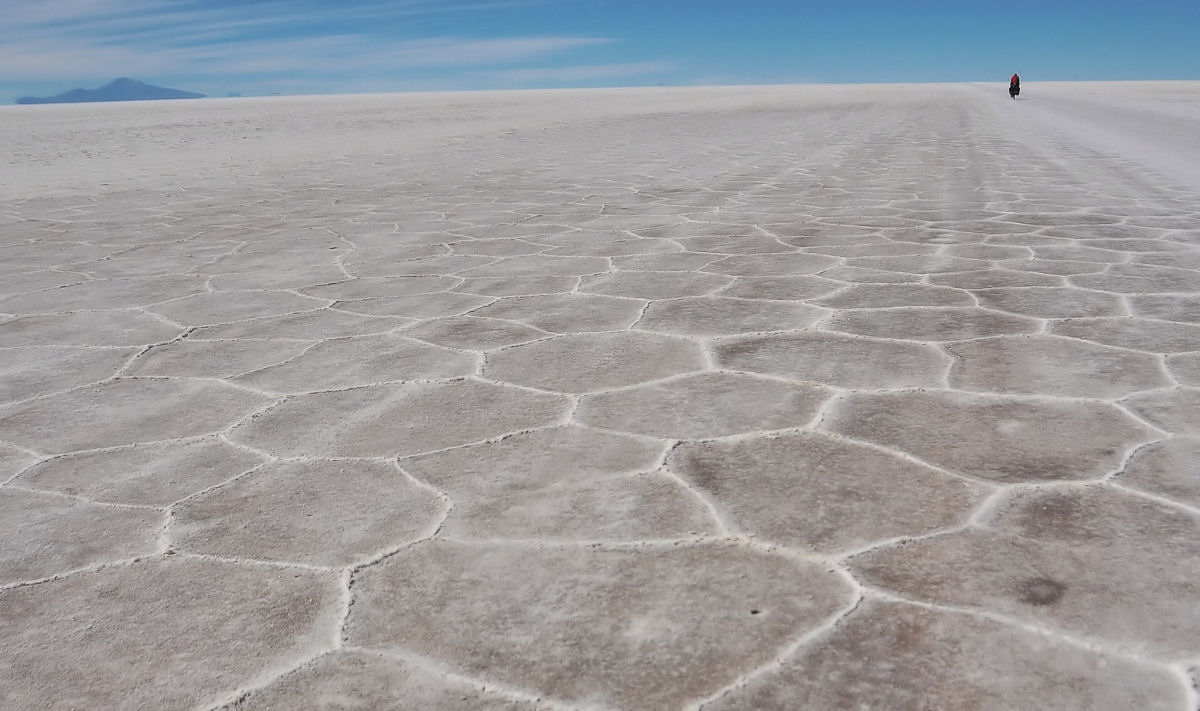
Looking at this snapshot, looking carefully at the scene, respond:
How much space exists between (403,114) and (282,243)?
19.0 meters

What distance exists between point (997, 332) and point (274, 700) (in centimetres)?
219

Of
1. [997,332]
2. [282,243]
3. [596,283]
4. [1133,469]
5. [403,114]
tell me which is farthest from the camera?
[403,114]

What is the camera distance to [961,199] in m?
Answer: 5.77

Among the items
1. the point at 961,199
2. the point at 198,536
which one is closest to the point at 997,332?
the point at 198,536

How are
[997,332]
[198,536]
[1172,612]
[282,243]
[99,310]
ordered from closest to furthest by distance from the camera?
[1172,612] → [198,536] → [997,332] → [99,310] → [282,243]

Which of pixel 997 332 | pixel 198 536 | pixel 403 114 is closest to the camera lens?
pixel 198 536

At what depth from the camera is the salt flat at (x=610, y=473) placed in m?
1.28

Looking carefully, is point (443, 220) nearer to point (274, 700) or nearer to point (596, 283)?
point (596, 283)

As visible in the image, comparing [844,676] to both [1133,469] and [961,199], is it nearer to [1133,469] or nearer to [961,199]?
[1133,469]

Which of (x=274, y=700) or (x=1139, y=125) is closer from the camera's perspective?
(x=274, y=700)

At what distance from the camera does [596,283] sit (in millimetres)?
3566

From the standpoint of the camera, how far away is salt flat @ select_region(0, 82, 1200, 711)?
1.28m

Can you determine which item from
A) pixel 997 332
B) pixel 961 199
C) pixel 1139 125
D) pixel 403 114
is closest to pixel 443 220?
pixel 961 199

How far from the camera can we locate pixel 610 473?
1.86 metres
